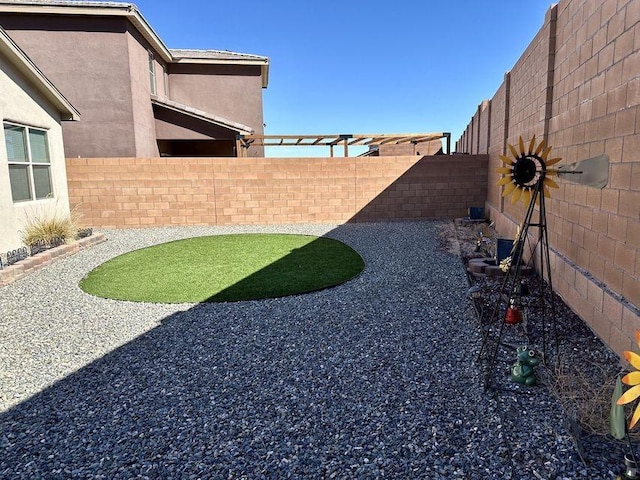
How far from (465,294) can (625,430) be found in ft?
11.0

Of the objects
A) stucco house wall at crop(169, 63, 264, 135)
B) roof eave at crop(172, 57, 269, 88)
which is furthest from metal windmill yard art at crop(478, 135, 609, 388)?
roof eave at crop(172, 57, 269, 88)

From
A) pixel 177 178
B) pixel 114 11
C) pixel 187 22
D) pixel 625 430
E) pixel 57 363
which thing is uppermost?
pixel 187 22

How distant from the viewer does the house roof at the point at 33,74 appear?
770 cm

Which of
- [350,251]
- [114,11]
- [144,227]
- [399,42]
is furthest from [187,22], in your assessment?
[350,251]

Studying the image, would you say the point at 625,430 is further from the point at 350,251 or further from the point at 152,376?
the point at 350,251

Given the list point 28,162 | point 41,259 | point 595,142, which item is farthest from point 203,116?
point 595,142

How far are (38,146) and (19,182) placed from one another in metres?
1.31

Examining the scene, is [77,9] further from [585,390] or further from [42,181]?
[585,390]

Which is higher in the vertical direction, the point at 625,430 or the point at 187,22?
the point at 187,22

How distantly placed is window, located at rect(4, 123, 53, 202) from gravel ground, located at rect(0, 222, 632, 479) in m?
3.94

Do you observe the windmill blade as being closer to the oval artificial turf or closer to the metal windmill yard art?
the metal windmill yard art

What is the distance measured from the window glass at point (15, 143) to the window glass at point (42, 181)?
Answer: 0.60 metres

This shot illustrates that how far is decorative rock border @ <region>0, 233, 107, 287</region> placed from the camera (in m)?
6.75

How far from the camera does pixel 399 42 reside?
64.1ft
